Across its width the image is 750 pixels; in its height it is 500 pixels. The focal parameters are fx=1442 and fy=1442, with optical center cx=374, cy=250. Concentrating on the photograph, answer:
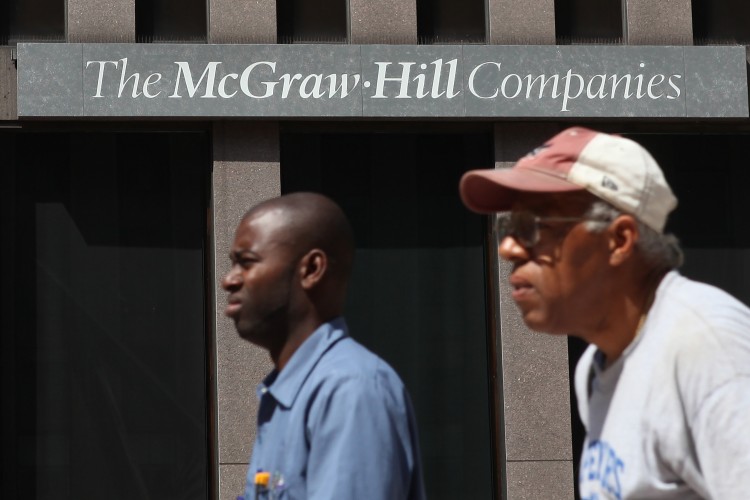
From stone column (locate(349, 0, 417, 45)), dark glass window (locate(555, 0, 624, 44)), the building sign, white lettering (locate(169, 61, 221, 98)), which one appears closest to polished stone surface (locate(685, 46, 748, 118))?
the building sign

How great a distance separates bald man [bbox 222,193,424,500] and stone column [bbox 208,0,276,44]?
861 centimetres

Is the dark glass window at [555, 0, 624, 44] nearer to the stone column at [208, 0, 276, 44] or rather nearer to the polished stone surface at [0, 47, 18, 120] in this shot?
the stone column at [208, 0, 276, 44]

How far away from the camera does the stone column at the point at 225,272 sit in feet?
40.4

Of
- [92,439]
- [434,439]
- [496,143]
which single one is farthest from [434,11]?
[92,439]

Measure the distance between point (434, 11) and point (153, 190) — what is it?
3008mm

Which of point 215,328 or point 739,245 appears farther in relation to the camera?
point 739,245

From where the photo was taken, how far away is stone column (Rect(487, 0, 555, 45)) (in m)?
13.0

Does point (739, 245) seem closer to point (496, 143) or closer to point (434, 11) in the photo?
point (496, 143)

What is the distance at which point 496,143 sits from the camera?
1289cm

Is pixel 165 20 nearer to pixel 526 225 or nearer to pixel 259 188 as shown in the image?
pixel 259 188

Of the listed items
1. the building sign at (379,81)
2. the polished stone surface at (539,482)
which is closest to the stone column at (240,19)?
the building sign at (379,81)

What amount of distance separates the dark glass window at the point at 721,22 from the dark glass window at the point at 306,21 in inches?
131

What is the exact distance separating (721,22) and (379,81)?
3.33 meters

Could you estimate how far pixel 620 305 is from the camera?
3.13 meters
